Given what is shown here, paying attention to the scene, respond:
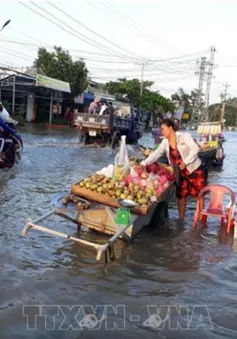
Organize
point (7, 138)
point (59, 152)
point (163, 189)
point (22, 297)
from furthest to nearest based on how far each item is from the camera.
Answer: point (59, 152), point (7, 138), point (163, 189), point (22, 297)

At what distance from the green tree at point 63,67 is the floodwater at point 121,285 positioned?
30.4 m

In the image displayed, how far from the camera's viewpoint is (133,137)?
75.1ft

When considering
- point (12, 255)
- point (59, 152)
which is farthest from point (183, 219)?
point (59, 152)

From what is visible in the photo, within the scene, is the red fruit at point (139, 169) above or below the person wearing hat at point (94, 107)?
below

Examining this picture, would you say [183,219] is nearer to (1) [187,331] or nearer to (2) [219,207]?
(2) [219,207]

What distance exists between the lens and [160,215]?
6.84 metres

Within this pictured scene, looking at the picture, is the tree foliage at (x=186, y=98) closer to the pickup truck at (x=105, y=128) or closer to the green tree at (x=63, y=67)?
the green tree at (x=63, y=67)

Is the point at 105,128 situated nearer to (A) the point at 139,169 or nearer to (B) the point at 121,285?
(A) the point at 139,169

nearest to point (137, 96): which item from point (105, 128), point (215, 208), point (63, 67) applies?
point (63, 67)

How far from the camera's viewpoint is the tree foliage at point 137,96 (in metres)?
53.6

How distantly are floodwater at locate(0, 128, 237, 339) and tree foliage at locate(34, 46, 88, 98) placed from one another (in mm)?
30434

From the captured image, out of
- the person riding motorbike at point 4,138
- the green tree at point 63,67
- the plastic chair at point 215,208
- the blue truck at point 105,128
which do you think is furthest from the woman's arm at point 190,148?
the green tree at point 63,67

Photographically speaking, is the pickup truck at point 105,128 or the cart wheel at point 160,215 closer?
the cart wheel at point 160,215

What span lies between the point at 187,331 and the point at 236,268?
1.85 m
